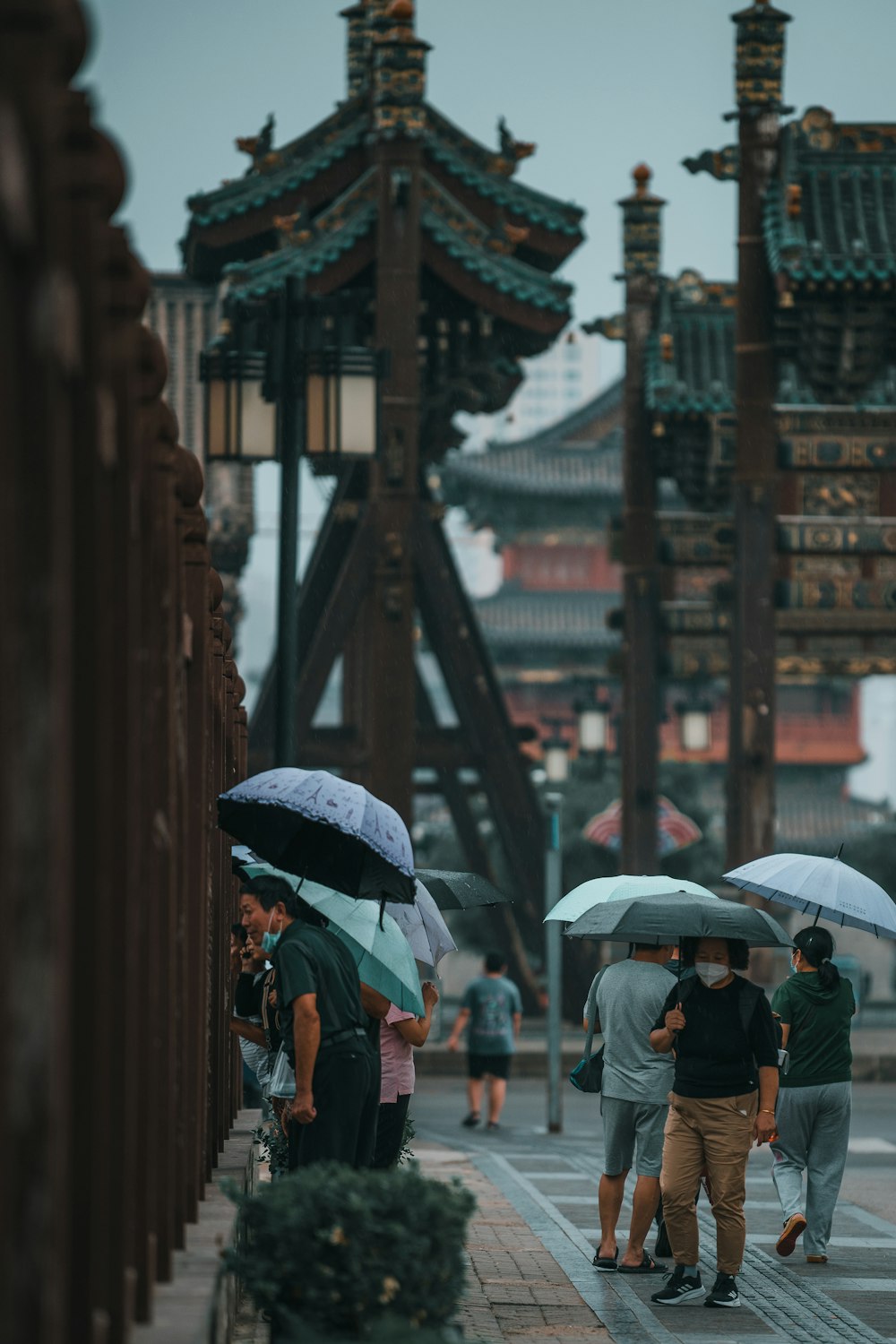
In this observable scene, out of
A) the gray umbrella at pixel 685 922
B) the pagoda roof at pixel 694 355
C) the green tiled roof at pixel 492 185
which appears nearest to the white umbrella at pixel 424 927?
the gray umbrella at pixel 685 922

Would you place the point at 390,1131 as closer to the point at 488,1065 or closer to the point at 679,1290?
the point at 679,1290

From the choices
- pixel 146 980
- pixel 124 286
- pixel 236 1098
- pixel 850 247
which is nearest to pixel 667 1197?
pixel 236 1098

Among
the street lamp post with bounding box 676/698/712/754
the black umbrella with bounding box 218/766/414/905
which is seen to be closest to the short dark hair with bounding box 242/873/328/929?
the black umbrella with bounding box 218/766/414/905

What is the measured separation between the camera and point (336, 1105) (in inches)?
291

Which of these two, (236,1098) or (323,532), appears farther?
(323,532)

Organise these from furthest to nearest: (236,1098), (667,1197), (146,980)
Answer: (236,1098) < (667,1197) < (146,980)

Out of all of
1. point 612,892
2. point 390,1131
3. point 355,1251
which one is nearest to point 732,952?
point 612,892

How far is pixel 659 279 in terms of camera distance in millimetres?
32656

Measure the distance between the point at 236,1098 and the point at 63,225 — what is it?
7556 millimetres

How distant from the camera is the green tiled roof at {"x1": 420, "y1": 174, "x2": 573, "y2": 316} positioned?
2488 cm

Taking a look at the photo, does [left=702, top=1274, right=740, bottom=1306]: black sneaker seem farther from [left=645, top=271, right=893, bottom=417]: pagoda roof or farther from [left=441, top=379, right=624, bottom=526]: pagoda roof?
[left=441, top=379, right=624, bottom=526]: pagoda roof

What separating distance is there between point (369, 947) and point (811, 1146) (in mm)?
3771

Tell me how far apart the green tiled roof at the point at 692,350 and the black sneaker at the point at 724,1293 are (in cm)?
2184

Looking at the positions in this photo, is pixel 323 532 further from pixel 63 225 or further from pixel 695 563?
pixel 63 225
